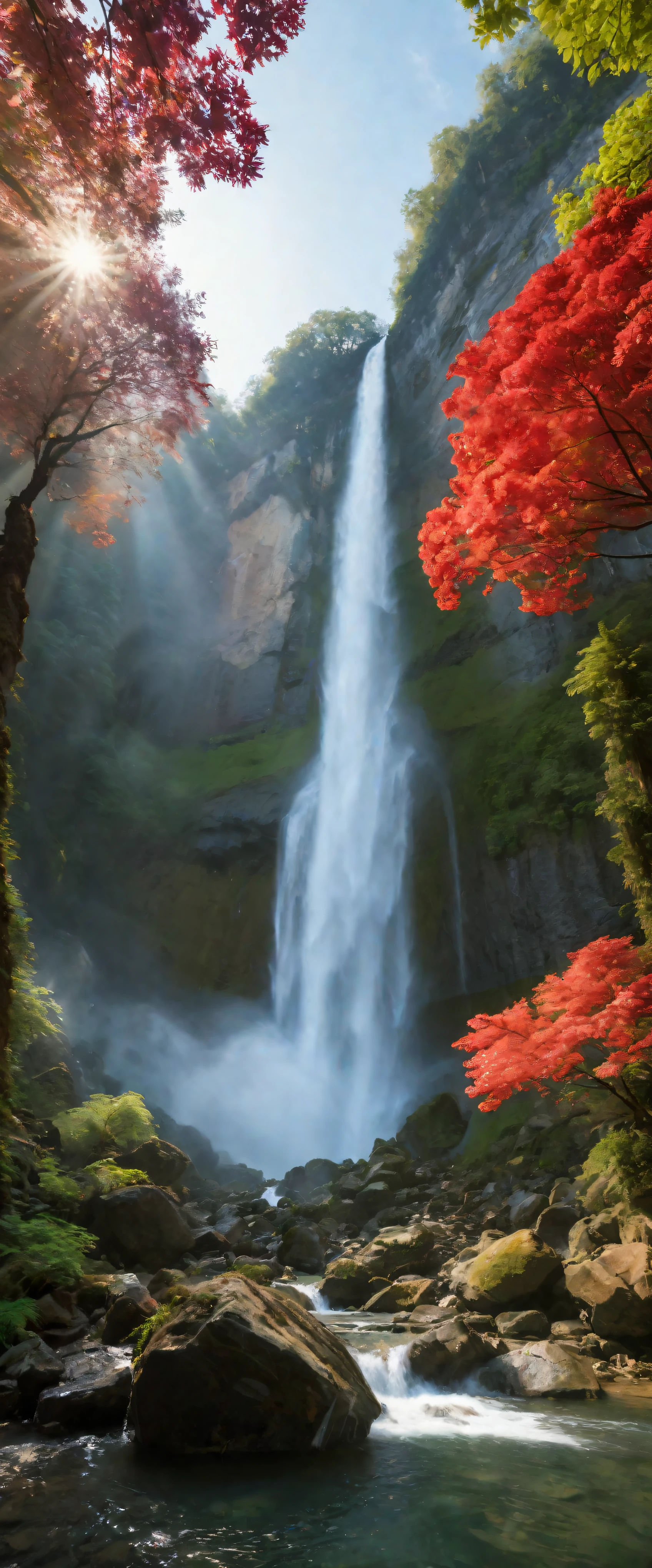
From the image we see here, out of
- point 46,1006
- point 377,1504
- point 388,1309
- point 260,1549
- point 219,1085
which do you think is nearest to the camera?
point 260,1549

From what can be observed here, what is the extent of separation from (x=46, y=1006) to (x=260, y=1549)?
8411 mm

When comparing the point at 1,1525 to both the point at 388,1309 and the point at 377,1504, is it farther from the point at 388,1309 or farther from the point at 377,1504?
the point at 388,1309

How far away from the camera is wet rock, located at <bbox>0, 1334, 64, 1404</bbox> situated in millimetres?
4840

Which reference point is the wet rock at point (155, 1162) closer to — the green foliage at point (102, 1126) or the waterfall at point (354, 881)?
the green foliage at point (102, 1126)

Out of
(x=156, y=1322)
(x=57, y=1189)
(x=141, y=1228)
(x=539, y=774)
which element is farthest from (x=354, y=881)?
(x=156, y=1322)

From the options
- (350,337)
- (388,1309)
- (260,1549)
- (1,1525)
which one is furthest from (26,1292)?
(350,337)

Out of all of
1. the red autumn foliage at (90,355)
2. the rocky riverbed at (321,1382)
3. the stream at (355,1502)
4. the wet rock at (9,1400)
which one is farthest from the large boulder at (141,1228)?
the red autumn foliage at (90,355)

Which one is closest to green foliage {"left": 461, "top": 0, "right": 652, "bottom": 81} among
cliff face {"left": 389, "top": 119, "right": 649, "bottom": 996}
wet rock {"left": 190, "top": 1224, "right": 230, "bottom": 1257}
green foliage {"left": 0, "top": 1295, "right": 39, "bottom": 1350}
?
green foliage {"left": 0, "top": 1295, "right": 39, "bottom": 1350}

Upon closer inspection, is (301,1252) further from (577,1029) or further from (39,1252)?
(577,1029)

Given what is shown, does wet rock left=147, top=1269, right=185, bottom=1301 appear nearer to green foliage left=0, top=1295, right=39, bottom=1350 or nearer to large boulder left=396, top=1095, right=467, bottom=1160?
green foliage left=0, top=1295, right=39, bottom=1350

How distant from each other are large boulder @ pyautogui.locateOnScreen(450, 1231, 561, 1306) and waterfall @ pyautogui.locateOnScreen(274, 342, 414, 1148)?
14164 mm

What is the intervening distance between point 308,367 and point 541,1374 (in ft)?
156

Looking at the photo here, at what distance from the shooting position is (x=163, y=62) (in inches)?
179

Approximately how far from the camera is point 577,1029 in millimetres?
6559
